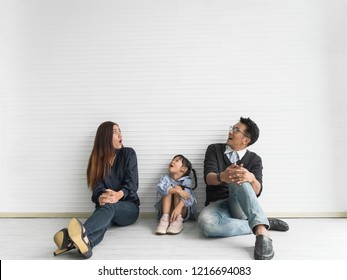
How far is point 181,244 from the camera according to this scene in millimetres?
2473

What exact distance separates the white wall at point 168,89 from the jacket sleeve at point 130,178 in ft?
0.90

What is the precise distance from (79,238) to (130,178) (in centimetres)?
89

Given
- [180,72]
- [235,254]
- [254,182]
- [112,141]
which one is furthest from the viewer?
[180,72]

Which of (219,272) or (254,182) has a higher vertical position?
(254,182)

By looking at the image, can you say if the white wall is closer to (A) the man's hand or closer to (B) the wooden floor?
(B) the wooden floor

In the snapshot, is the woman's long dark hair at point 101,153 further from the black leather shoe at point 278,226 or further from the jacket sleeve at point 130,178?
the black leather shoe at point 278,226

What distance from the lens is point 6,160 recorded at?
3.44 m

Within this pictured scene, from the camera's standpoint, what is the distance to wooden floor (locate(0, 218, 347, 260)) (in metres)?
2.25

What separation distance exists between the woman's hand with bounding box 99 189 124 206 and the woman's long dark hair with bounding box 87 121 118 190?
0.93ft

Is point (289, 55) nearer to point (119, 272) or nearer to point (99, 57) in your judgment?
point (99, 57)

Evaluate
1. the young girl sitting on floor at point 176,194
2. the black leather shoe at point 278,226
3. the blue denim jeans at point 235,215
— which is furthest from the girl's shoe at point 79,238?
the black leather shoe at point 278,226

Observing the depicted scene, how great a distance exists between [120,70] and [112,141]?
0.77 metres

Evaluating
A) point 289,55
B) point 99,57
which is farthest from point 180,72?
point 289,55

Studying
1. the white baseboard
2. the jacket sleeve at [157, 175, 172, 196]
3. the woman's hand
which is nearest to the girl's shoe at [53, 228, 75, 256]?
the woman's hand
